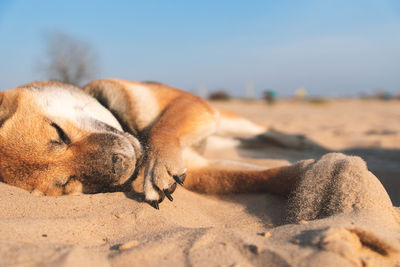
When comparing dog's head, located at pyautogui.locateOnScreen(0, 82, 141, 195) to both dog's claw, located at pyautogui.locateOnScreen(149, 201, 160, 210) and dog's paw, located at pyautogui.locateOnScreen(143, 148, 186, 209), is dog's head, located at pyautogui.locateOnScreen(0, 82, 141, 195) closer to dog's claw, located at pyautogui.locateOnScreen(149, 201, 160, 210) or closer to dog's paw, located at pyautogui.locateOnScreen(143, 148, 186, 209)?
dog's paw, located at pyautogui.locateOnScreen(143, 148, 186, 209)

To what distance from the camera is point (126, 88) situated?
2.83 meters

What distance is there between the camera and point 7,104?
2.30 meters

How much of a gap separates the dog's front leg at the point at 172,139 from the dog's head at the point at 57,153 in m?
0.16

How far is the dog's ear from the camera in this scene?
2.18 m

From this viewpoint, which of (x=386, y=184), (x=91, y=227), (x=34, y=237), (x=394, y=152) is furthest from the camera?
(x=394, y=152)

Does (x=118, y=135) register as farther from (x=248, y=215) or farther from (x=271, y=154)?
(x=271, y=154)

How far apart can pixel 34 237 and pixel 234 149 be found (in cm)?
335

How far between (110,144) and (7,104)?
88 centimetres

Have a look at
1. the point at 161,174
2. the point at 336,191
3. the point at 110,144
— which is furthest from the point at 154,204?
the point at 336,191

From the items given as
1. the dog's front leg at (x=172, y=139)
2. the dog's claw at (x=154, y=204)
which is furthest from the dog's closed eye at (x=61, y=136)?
the dog's claw at (x=154, y=204)

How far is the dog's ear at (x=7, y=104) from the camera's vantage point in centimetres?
218

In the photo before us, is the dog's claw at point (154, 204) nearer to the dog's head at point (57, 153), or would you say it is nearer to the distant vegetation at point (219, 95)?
the dog's head at point (57, 153)

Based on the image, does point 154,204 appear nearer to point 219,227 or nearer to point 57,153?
point 219,227

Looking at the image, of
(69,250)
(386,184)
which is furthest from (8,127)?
(386,184)
